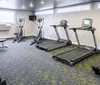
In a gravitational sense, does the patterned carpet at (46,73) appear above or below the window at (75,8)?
below

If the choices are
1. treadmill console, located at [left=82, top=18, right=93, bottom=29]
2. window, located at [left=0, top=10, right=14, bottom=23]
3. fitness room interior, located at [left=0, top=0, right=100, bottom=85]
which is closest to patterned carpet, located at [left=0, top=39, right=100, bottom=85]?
fitness room interior, located at [left=0, top=0, right=100, bottom=85]

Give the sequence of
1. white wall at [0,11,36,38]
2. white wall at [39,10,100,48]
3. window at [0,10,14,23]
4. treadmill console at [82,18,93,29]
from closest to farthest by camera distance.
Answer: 1. treadmill console at [82,18,93,29]
2. white wall at [39,10,100,48]
3. window at [0,10,14,23]
4. white wall at [0,11,36,38]

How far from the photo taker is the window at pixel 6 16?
8102 millimetres

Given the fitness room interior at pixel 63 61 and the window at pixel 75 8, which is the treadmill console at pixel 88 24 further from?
the window at pixel 75 8

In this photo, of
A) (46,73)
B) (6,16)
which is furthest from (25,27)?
(46,73)

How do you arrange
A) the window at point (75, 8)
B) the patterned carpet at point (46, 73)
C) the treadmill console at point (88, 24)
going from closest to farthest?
the patterned carpet at point (46, 73) < the treadmill console at point (88, 24) < the window at point (75, 8)

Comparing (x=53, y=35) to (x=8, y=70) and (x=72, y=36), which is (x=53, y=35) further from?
(x=8, y=70)

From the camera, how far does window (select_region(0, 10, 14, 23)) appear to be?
8.10 meters

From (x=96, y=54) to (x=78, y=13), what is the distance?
2614 millimetres

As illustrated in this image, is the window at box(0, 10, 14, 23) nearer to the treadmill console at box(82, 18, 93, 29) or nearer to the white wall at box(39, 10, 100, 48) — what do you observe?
the white wall at box(39, 10, 100, 48)

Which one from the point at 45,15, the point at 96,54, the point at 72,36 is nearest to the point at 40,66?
the point at 96,54

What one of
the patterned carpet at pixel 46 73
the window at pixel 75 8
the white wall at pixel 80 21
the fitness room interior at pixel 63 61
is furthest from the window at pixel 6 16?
the patterned carpet at pixel 46 73

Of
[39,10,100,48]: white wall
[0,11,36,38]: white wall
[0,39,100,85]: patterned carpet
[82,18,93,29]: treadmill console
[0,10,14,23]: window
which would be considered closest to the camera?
[0,39,100,85]: patterned carpet

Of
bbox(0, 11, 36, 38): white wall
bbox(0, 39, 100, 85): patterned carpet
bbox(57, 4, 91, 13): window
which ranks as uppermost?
bbox(57, 4, 91, 13): window
